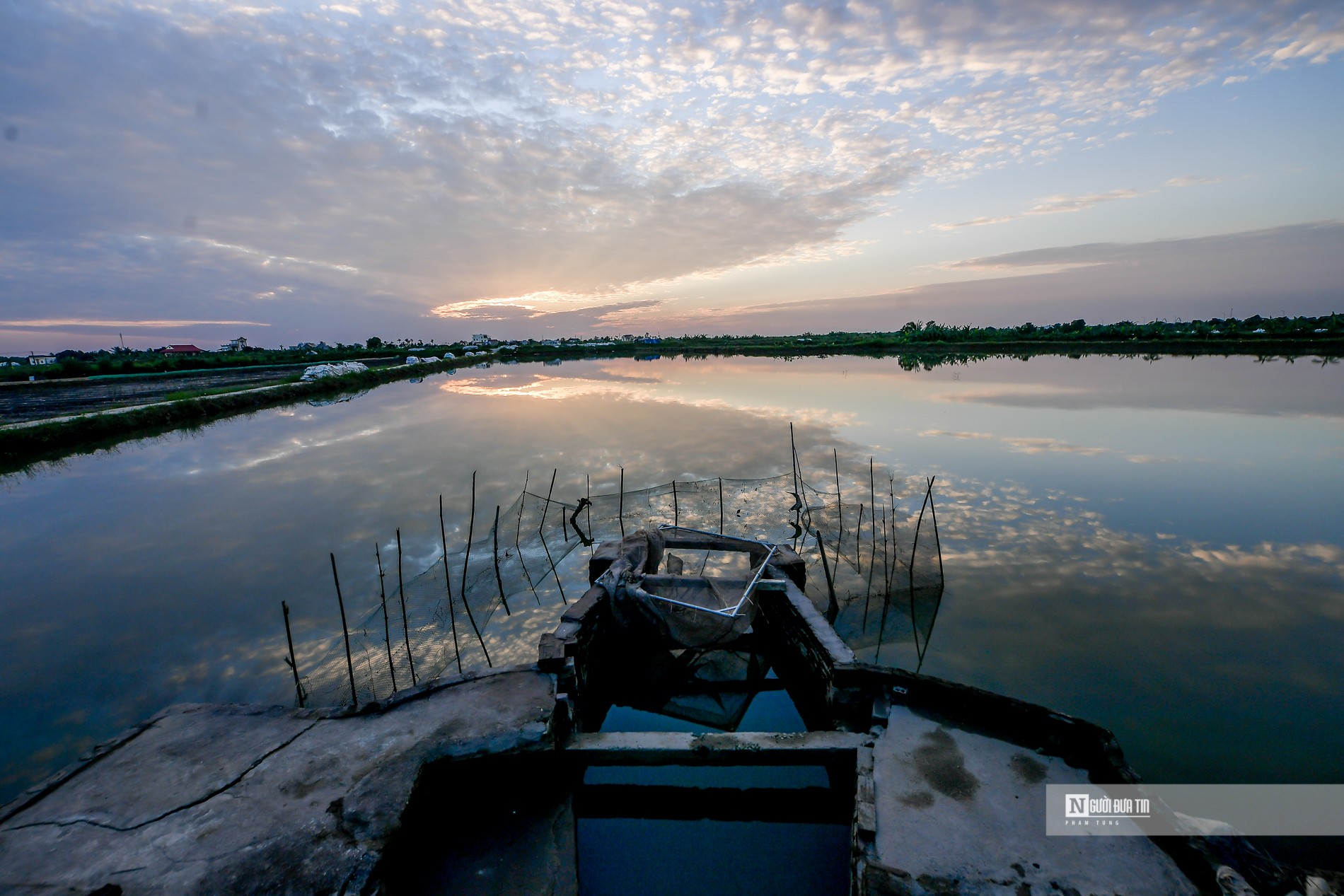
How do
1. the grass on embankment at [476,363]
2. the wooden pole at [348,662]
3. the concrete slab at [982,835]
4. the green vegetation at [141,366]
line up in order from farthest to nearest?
the green vegetation at [141,366]
the grass on embankment at [476,363]
the wooden pole at [348,662]
the concrete slab at [982,835]

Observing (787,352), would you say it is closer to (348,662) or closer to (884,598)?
(884,598)

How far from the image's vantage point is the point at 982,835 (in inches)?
155

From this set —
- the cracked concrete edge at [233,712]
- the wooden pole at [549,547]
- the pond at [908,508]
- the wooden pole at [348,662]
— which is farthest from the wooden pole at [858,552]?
the wooden pole at [348,662]

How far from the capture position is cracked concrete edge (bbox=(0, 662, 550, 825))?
13.9 ft

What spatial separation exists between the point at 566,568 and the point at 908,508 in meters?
7.72

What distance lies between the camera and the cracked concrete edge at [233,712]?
13.9ft

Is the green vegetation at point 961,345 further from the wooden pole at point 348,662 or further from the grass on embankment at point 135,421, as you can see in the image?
the wooden pole at point 348,662

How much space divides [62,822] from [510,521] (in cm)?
793

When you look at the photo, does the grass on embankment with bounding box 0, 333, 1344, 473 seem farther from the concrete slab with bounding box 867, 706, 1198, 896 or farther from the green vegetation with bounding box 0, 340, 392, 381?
the concrete slab with bounding box 867, 706, 1198, 896

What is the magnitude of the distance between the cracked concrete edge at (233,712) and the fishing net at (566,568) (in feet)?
1.62

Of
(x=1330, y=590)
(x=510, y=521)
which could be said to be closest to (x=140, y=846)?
(x=510, y=521)

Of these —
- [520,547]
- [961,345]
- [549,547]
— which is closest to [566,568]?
[549,547]

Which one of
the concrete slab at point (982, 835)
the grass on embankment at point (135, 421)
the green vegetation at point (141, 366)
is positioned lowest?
the concrete slab at point (982, 835)

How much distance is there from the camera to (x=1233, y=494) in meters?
12.0
